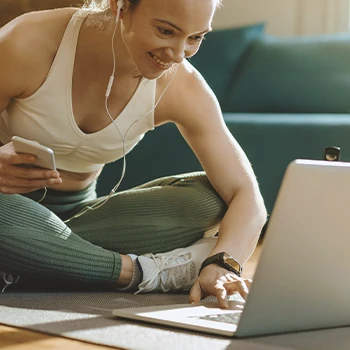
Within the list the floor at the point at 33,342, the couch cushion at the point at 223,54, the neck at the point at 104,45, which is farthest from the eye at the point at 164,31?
the couch cushion at the point at 223,54

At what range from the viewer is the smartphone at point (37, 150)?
4.33ft

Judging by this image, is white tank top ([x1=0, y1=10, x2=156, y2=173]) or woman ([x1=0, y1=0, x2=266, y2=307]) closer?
woman ([x1=0, y1=0, x2=266, y2=307])

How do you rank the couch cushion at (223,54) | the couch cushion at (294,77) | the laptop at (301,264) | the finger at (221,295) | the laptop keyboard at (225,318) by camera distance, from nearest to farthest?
the laptop at (301,264) < the laptop keyboard at (225,318) < the finger at (221,295) < the couch cushion at (294,77) < the couch cushion at (223,54)

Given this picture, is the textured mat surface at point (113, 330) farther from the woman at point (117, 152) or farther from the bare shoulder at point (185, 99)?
the bare shoulder at point (185, 99)

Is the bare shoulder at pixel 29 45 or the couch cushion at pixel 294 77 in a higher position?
the bare shoulder at pixel 29 45

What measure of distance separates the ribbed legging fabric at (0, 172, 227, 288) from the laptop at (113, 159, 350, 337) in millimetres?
342

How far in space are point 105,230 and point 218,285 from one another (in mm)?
365

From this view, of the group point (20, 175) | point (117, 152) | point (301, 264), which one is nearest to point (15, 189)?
point (20, 175)

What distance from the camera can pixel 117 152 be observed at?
1687 millimetres

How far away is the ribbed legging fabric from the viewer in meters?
1.49

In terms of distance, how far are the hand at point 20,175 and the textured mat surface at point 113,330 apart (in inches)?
7.8

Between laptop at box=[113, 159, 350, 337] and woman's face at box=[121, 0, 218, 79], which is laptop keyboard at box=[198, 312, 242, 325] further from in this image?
woman's face at box=[121, 0, 218, 79]

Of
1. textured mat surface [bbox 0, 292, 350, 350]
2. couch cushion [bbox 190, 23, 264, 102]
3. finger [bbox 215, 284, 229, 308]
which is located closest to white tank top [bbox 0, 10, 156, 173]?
textured mat surface [bbox 0, 292, 350, 350]

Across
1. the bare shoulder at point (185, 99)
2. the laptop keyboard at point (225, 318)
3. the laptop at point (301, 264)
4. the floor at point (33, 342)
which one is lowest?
the laptop keyboard at point (225, 318)
